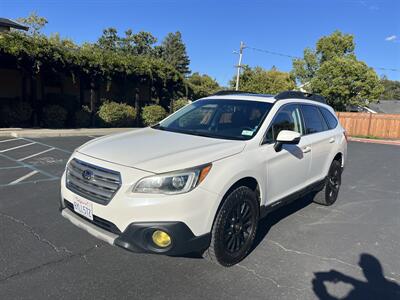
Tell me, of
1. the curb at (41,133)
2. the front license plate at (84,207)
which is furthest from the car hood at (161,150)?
the curb at (41,133)

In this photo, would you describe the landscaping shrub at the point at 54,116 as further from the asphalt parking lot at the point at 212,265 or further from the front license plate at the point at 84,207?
the front license plate at the point at 84,207

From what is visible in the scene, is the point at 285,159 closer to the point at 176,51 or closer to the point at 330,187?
the point at 330,187

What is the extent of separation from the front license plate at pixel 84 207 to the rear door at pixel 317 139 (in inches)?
122

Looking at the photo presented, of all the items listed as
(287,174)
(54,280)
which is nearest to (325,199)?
(287,174)

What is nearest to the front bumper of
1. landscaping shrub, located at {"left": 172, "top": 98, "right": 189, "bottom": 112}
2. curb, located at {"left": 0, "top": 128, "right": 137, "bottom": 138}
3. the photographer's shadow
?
the photographer's shadow

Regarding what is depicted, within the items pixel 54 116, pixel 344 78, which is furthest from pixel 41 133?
pixel 344 78

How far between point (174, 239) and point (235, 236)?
0.84 m

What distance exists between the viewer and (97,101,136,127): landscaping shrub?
18797 mm

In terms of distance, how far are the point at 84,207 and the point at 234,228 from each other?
1.47 m

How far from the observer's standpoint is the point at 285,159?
4.36 meters

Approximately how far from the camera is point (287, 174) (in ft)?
14.6

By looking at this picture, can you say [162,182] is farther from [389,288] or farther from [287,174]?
[389,288]

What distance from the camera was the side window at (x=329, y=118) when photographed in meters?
5.93

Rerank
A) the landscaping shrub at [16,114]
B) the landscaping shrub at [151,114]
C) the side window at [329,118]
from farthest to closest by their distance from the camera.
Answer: the landscaping shrub at [151,114] → the landscaping shrub at [16,114] → the side window at [329,118]
